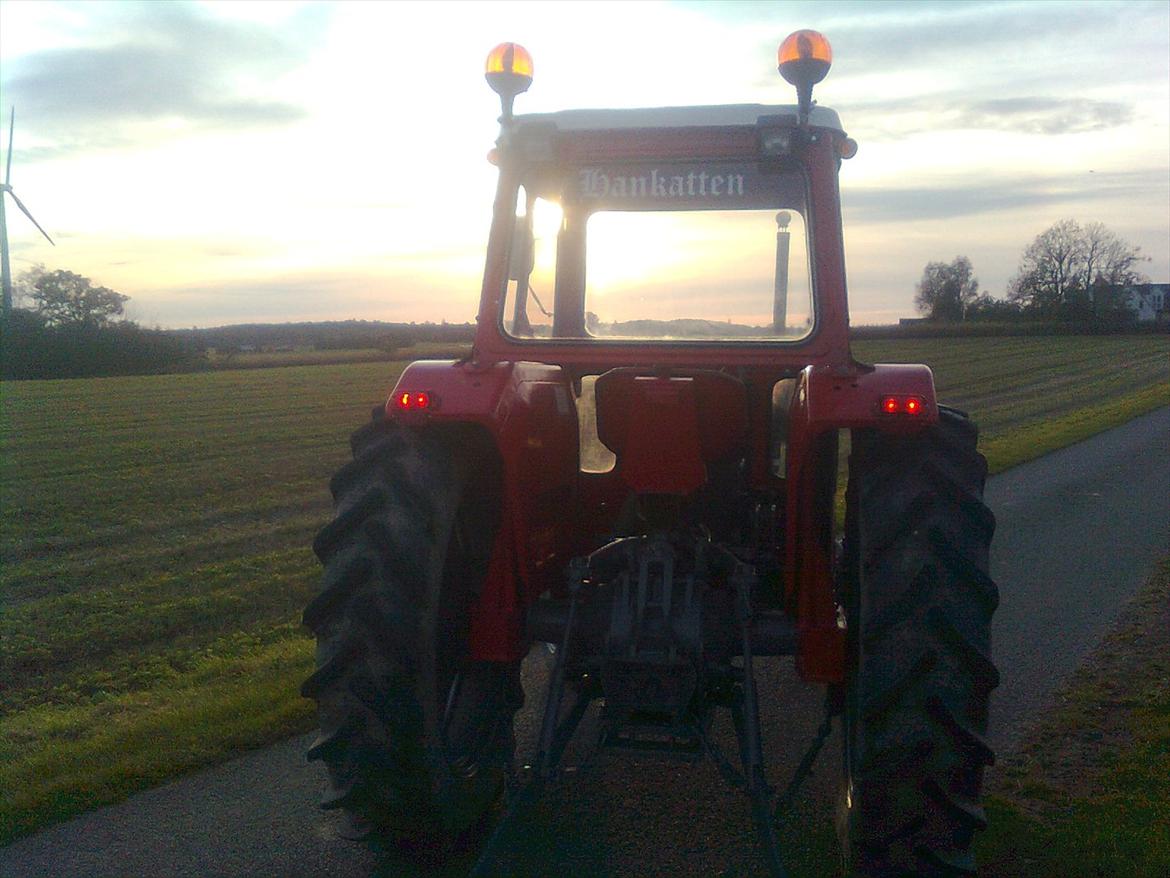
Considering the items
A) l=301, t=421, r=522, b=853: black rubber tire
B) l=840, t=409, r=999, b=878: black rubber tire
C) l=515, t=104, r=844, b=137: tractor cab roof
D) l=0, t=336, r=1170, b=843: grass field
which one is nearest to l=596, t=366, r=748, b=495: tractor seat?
l=301, t=421, r=522, b=853: black rubber tire

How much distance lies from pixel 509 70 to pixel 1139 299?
9305 centimetres

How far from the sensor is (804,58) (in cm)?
355

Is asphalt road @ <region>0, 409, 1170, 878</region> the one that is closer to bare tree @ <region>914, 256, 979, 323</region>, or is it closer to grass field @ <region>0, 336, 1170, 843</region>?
grass field @ <region>0, 336, 1170, 843</region>

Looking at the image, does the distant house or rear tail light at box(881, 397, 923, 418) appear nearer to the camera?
rear tail light at box(881, 397, 923, 418)

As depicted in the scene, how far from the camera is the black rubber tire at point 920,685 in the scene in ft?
9.51

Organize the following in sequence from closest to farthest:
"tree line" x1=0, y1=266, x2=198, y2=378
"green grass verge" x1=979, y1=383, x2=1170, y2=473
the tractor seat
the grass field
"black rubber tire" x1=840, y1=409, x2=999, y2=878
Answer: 1. "black rubber tire" x1=840, y1=409, x2=999, y2=878
2. the tractor seat
3. the grass field
4. "green grass verge" x1=979, y1=383, x2=1170, y2=473
5. "tree line" x1=0, y1=266, x2=198, y2=378

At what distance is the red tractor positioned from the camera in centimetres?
297

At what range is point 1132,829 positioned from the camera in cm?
368

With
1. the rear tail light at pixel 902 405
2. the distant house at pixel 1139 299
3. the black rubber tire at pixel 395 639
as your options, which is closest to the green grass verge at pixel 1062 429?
the rear tail light at pixel 902 405

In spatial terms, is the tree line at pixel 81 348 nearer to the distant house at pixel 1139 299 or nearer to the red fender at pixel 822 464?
the red fender at pixel 822 464

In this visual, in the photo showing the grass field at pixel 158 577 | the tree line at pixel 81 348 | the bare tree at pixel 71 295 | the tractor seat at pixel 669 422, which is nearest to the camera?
the tractor seat at pixel 669 422

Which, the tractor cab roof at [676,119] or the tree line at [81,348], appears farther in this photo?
the tree line at [81,348]

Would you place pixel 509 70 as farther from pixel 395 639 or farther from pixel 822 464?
pixel 395 639

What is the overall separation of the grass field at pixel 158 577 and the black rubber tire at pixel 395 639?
143cm
